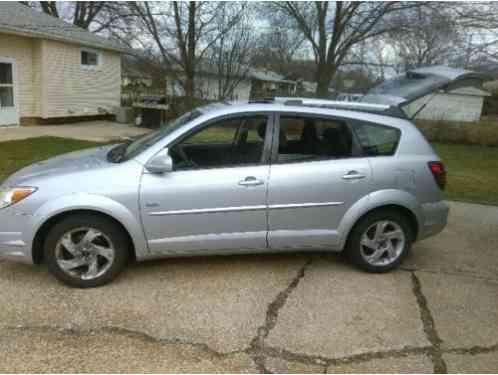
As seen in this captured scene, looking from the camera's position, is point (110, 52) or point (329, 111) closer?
point (329, 111)

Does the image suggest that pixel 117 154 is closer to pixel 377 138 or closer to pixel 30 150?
pixel 377 138

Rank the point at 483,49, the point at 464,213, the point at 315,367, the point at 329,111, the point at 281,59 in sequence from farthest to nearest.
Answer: the point at 281,59
the point at 483,49
the point at 464,213
the point at 329,111
the point at 315,367

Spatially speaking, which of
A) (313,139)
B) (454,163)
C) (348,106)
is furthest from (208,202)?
(454,163)

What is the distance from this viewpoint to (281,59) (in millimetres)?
25562

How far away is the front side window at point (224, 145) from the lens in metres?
3.41

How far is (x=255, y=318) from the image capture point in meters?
2.94

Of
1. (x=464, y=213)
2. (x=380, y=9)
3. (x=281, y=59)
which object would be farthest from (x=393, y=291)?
(x=281, y=59)

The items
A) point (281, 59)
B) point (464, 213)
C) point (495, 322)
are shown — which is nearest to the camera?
point (495, 322)

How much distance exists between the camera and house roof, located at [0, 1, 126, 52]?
1234 cm

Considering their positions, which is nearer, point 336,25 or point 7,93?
point 7,93

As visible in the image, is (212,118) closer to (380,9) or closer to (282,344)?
(282,344)

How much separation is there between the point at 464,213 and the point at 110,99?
51.6ft

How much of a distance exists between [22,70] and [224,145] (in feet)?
40.2

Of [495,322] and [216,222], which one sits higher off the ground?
[216,222]
